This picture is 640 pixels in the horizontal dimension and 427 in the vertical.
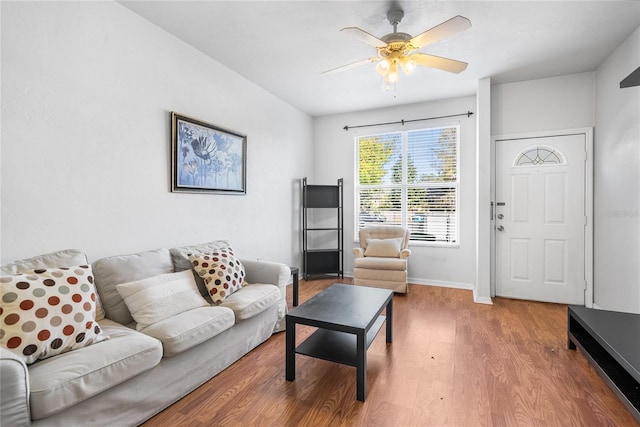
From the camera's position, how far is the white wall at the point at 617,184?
262 cm

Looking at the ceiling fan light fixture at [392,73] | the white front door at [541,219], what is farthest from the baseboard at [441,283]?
the ceiling fan light fixture at [392,73]

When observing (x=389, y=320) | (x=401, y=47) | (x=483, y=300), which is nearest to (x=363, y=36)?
(x=401, y=47)

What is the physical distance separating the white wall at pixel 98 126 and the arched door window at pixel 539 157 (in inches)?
135

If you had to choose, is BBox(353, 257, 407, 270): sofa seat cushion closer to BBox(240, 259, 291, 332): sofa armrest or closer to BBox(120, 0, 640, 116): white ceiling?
BBox(240, 259, 291, 332): sofa armrest

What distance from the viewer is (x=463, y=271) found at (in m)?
4.29

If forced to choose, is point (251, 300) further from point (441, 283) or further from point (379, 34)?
point (441, 283)

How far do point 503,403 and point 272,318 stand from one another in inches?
68.0

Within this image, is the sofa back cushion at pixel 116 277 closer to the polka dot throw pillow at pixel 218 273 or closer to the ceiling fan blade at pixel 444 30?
the polka dot throw pillow at pixel 218 273

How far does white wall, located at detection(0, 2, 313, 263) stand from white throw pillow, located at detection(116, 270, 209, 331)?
464mm

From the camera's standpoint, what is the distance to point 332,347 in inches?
82.6

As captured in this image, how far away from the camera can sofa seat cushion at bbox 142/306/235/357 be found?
5.71 ft

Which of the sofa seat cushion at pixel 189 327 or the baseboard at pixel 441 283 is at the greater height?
the sofa seat cushion at pixel 189 327

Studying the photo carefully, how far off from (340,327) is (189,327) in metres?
0.91

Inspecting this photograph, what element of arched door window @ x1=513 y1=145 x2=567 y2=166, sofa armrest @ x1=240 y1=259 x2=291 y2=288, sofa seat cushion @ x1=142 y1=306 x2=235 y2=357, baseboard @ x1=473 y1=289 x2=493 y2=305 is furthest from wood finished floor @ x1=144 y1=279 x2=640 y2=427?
arched door window @ x1=513 y1=145 x2=567 y2=166
